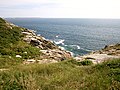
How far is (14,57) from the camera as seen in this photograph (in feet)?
89.7

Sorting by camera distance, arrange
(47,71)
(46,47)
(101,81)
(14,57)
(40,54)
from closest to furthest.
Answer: (101,81), (47,71), (14,57), (40,54), (46,47)

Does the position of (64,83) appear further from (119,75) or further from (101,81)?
(119,75)

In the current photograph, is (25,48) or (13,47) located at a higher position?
(13,47)

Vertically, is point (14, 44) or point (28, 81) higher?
point (28, 81)

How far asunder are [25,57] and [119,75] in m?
20.9

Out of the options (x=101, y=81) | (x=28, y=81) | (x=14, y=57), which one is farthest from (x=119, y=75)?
(x=14, y=57)

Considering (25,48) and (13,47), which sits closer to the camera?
(13,47)

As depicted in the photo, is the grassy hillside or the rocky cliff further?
the rocky cliff

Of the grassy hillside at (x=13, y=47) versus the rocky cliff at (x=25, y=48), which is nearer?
the grassy hillside at (x=13, y=47)

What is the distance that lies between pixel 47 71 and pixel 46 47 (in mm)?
26374

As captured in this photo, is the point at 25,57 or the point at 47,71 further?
the point at 25,57

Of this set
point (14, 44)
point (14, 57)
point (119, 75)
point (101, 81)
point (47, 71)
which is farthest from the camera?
point (14, 44)

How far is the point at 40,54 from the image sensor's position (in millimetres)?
30938

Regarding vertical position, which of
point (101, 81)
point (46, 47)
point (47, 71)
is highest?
point (101, 81)
